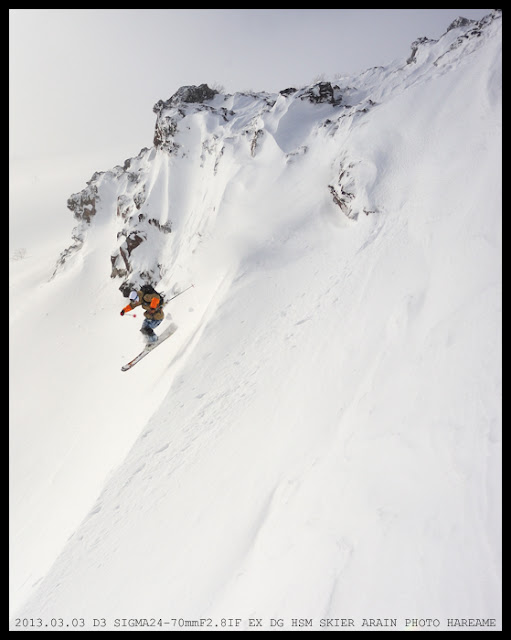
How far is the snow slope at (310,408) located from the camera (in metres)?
3.26

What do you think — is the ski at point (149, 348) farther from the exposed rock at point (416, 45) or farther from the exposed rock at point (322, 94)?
the exposed rock at point (416, 45)

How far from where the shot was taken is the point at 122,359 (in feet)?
42.4

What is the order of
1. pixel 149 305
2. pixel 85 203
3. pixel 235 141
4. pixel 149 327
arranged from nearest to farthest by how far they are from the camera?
pixel 149 305 < pixel 149 327 < pixel 235 141 < pixel 85 203

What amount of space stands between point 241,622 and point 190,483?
2210 mm

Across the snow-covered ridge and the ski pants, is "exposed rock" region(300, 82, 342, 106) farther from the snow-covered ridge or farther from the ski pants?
the ski pants

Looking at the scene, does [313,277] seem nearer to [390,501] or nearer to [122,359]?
[390,501]

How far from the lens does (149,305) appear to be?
9070mm

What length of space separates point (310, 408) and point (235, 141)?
43.6 feet

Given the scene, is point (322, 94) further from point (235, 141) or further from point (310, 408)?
point (310, 408)

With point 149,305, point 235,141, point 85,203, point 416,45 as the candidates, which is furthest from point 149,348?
point 416,45

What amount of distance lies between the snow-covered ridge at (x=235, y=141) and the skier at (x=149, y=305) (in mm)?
5133

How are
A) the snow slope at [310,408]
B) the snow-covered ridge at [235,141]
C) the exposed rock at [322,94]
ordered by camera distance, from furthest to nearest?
the exposed rock at [322,94], the snow-covered ridge at [235,141], the snow slope at [310,408]

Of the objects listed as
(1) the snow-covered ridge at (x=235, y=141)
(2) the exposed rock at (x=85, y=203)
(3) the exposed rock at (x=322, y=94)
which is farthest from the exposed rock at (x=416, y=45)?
(2) the exposed rock at (x=85, y=203)
